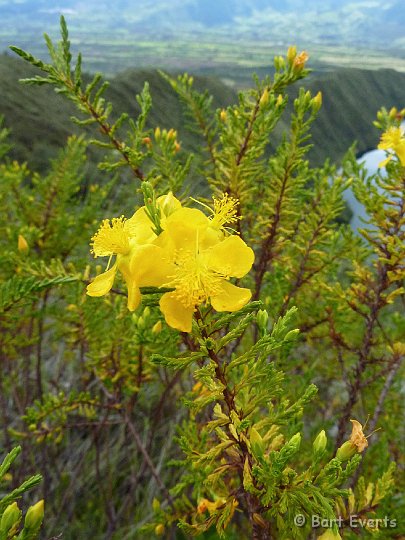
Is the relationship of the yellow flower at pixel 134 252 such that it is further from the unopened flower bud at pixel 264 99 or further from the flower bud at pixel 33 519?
the unopened flower bud at pixel 264 99

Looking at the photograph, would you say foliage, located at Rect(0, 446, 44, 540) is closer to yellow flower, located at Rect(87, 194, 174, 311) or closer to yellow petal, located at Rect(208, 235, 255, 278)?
yellow flower, located at Rect(87, 194, 174, 311)

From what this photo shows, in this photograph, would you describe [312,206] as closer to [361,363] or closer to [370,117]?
[361,363]

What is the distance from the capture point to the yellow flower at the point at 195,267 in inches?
33.3

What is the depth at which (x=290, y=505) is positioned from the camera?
937 mm

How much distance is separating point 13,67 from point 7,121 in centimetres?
464

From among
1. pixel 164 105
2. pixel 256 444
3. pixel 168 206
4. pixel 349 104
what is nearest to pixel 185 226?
pixel 168 206

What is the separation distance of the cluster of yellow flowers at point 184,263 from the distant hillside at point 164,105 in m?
1.46

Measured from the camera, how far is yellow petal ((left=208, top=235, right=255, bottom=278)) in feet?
2.96

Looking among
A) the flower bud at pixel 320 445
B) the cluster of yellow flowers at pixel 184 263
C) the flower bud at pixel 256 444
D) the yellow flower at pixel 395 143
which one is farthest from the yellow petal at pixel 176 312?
the yellow flower at pixel 395 143

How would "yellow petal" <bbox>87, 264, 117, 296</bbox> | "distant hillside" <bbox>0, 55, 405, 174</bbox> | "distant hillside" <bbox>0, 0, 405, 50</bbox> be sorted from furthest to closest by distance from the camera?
"distant hillside" <bbox>0, 0, 405, 50</bbox>
"distant hillside" <bbox>0, 55, 405, 174</bbox>
"yellow petal" <bbox>87, 264, 117, 296</bbox>

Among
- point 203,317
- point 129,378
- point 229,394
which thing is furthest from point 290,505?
point 129,378

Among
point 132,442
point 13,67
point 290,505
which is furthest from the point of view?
point 13,67

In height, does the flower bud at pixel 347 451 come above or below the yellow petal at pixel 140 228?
below

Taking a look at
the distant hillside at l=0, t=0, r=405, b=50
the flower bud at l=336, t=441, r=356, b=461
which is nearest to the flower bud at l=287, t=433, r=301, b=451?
the flower bud at l=336, t=441, r=356, b=461
